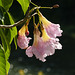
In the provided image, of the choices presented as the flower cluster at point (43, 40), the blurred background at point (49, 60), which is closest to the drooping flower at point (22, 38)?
the flower cluster at point (43, 40)

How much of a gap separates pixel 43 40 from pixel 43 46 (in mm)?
20

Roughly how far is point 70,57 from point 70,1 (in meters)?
3.37

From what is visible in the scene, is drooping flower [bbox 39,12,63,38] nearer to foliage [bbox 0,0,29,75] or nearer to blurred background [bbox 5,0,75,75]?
foliage [bbox 0,0,29,75]

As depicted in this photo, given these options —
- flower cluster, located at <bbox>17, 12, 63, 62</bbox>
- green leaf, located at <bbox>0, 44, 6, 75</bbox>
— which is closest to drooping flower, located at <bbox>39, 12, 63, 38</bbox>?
flower cluster, located at <bbox>17, 12, 63, 62</bbox>

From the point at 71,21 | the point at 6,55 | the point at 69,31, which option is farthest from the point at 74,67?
the point at 6,55

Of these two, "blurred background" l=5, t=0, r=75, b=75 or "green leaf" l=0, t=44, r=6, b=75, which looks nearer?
"green leaf" l=0, t=44, r=6, b=75

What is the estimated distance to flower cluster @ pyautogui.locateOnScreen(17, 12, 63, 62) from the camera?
725mm

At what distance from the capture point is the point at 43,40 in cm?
75

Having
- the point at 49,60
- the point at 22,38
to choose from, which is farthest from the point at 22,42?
the point at 49,60

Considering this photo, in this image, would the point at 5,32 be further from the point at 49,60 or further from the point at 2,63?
the point at 49,60

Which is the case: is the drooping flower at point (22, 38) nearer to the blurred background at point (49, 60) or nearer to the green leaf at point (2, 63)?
the green leaf at point (2, 63)

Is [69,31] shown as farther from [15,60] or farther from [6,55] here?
[6,55]

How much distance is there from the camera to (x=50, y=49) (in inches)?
28.4

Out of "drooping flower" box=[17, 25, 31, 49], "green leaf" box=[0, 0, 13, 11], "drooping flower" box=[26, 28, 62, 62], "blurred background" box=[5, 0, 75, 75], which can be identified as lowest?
"blurred background" box=[5, 0, 75, 75]
